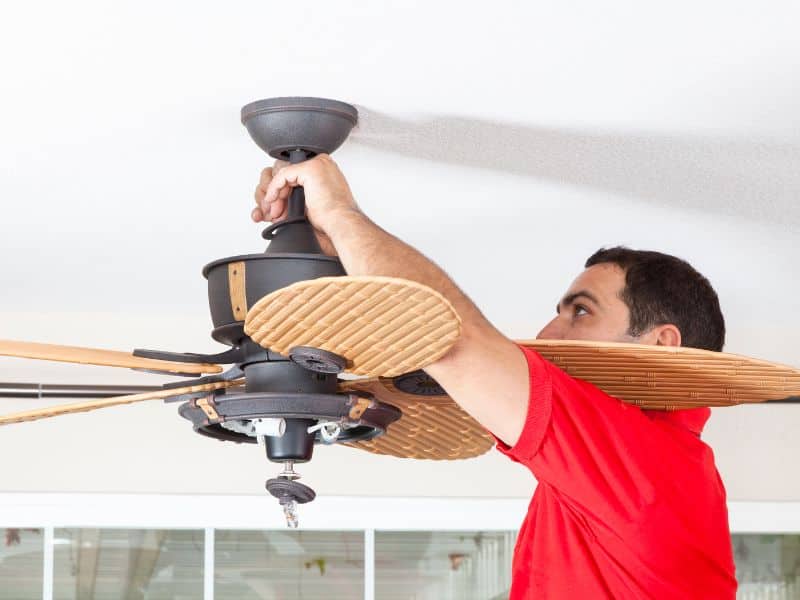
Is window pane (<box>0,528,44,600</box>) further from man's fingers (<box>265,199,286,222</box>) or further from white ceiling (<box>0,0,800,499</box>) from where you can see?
man's fingers (<box>265,199,286,222</box>)

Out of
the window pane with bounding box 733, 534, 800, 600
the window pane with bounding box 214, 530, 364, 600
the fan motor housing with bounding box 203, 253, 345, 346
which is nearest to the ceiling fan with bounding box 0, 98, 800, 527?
the fan motor housing with bounding box 203, 253, 345, 346

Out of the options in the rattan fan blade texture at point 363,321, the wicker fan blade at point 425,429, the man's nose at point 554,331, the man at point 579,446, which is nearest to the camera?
the rattan fan blade texture at point 363,321

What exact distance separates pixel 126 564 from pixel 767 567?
224 cm

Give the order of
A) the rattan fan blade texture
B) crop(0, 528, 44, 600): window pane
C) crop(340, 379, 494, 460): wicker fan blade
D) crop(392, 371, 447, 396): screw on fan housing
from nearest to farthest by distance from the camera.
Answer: the rattan fan blade texture, crop(392, 371, 447, 396): screw on fan housing, crop(340, 379, 494, 460): wicker fan blade, crop(0, 528, 44, 600): window pane

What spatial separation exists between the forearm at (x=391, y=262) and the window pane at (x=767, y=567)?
9.77 feet

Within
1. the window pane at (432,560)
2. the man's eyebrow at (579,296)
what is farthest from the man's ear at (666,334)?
the window pane at (432,560)

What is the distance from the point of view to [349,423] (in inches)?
69.9

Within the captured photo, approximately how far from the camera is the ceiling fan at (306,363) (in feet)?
4.71

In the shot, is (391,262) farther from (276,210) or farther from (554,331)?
(554,331)

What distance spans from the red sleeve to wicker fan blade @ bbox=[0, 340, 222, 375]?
485mm

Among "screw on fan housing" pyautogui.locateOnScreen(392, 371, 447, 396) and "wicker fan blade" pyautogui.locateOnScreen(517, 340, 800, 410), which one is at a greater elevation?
"screw on fan housing" pyautogui.locateOnScreen(392, 371, 447, 396)

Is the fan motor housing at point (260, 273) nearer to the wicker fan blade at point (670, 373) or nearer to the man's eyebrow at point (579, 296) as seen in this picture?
the wicker fan blade at point (670, 373)

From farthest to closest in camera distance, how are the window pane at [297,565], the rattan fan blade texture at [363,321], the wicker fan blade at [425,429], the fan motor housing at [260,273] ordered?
the window pane at [297,565] → the wicker fan blade at [425,429] → the fan motor housing at [260,273] → the rattan fan blade texture at [363,321]

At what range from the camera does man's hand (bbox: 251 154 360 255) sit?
171 centimetres
